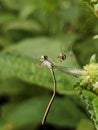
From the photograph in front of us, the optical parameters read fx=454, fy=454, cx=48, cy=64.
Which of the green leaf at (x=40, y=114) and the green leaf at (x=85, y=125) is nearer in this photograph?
the green leaf at (x=85, y=125)

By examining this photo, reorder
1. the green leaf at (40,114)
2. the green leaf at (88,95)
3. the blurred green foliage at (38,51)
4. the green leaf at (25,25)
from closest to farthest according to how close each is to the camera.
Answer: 1. the green leaf at (88,95)
2. the blurred green foliage at (38,51)
3. the green leaf at (40,114)
4. the green leaf at (25,25)

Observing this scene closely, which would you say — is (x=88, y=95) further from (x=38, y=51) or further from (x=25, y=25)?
(x=25, y=25)

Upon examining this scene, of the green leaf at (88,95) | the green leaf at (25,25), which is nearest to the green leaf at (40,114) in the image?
the green leaf at (25,25)

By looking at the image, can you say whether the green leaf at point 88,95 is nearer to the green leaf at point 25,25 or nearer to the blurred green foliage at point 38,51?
the blurred green foliage at point 38,51

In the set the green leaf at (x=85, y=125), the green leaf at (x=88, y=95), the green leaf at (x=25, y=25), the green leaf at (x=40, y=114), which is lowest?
the green leaf at (x=85, y=125)

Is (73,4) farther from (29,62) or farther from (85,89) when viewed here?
(85,89)

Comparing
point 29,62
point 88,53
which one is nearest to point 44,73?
point 29,62

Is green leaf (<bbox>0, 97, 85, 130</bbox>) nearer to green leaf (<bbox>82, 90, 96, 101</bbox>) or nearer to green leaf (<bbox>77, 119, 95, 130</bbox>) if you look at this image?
green leaf (<bbox>77, 119, 95, 130</bbox>)

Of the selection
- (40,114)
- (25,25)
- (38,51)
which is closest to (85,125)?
(40,114)
